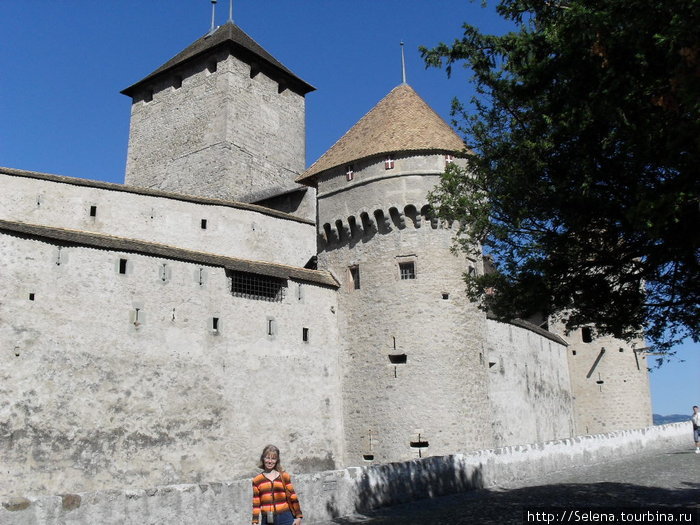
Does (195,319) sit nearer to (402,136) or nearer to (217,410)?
(217,410)

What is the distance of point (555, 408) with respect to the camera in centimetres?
2705

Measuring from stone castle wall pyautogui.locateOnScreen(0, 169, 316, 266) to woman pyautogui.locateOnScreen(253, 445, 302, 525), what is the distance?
16.4 m

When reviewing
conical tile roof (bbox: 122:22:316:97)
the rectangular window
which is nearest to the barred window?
the rectangular window

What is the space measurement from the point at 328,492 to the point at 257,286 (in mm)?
9158

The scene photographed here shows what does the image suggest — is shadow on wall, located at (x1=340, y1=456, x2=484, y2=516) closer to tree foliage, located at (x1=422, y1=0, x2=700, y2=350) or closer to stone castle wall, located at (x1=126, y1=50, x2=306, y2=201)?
tree foliage, located at (x1=422, y1=0, x2=700, y2=350)

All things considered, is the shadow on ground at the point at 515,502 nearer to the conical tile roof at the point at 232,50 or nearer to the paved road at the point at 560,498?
the paved road at the point at 560,498

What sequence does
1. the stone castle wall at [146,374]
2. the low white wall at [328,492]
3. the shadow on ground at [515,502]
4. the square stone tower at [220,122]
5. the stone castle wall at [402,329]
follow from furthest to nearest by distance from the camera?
the square stone tower at [220,122], the stone castle wall at [402,329], the stone castle wall at [146,374], the shadow on ground at [515,502], the low white wall at [328,492]

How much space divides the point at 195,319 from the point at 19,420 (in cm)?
459

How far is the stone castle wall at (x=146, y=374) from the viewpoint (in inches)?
567

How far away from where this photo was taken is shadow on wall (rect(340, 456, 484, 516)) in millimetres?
10961

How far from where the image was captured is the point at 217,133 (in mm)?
Answer: 33156

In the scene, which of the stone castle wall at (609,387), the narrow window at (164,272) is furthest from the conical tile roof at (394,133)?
the stone castle wall at (609,387)

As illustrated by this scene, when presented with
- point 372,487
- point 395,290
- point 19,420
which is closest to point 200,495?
point 372,487

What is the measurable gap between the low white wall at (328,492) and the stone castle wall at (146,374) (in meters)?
5.95
